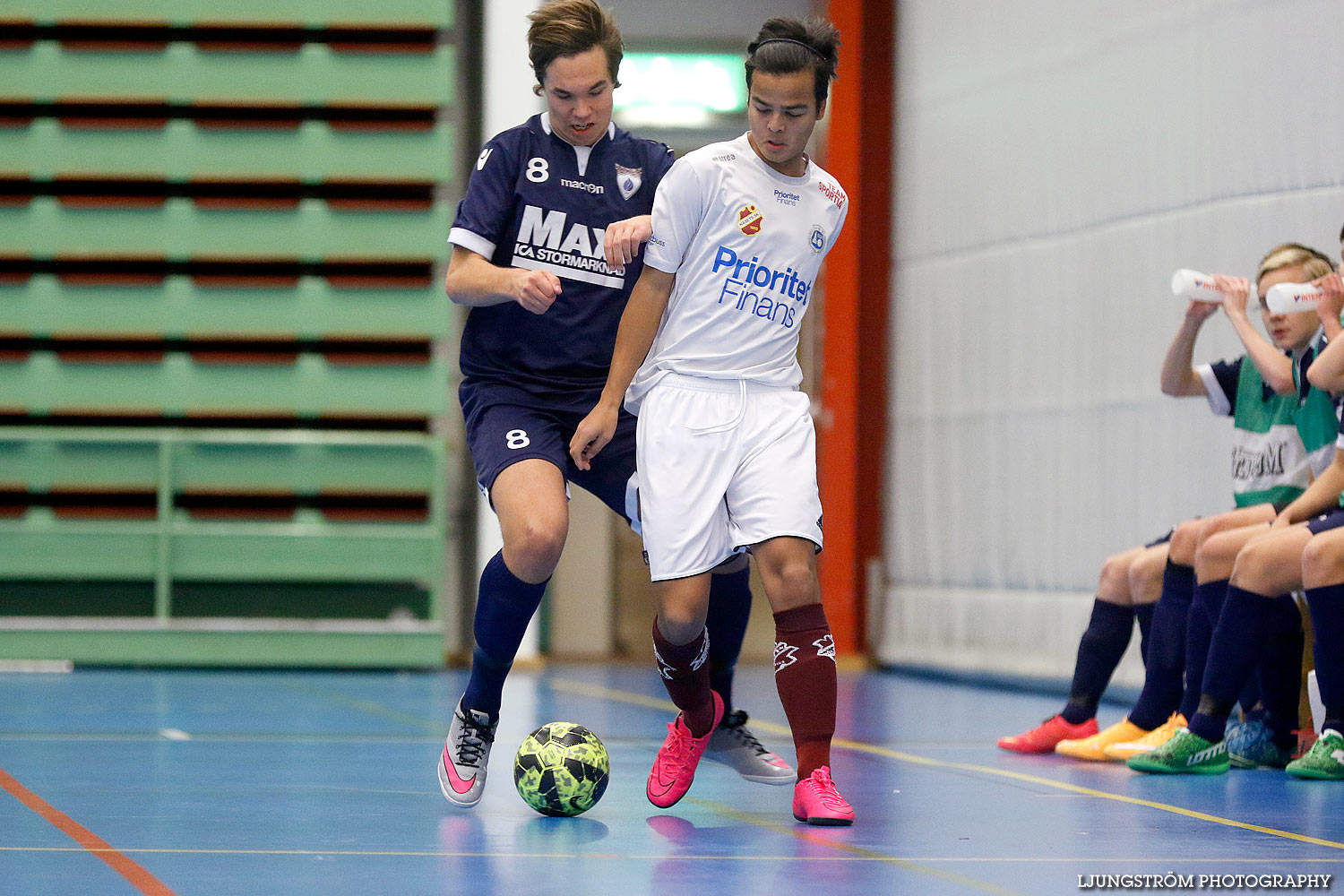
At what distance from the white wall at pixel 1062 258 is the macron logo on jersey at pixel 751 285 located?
10.2 feet

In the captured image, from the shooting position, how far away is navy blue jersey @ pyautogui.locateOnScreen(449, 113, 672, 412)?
3.94m

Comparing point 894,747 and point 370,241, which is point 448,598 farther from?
point 894,747

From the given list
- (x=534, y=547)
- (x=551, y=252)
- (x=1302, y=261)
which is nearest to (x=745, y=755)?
(x=534, y=547)

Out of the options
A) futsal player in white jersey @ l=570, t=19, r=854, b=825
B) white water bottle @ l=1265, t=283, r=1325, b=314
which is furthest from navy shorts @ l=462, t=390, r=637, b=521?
white water bottle @ l=1265, t=283, r=1325, b=314

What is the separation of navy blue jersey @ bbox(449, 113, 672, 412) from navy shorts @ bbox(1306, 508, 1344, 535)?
6.73 feet

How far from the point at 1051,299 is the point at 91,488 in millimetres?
5338

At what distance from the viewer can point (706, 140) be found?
10141 millimetres

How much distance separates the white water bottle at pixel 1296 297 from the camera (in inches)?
192

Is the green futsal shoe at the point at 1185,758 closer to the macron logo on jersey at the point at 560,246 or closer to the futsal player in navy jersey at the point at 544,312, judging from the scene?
the futsal player in navy jersey at the point at 544,312

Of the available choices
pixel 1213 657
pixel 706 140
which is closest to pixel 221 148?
pixel 706 140

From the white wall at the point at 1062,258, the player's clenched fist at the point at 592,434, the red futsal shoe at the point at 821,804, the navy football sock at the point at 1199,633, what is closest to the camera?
the red futsal shoe at the point at 821,804

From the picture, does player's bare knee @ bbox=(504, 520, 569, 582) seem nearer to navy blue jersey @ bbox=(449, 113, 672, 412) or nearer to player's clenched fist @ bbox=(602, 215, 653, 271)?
navy blue jersey @ bbox=(449, 113, 672, 412)

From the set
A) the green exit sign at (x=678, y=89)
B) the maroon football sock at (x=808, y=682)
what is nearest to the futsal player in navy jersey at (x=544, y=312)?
the maroon football sock at (x=808, y=682)

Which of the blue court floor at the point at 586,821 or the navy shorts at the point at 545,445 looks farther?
the navy shorts at the point at 545,445
